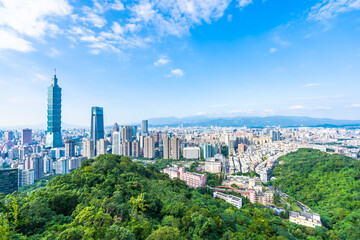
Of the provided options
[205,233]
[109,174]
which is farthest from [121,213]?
[109,174]

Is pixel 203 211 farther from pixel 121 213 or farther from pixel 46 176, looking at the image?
pixel 46 176

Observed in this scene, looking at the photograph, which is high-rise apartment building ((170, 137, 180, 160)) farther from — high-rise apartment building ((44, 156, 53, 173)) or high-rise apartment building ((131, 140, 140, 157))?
high-rise apartment building ((44, 156, 53, 173))

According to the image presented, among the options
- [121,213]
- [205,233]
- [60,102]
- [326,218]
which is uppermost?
[60,102]

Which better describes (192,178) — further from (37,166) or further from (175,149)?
(37,166)

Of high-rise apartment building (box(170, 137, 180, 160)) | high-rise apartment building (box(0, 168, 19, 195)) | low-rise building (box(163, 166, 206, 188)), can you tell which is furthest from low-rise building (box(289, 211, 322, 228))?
high-rise apartment building (box(170, 137, 180, 160))

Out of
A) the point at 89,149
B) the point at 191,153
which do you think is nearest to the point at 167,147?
the point at 191,153

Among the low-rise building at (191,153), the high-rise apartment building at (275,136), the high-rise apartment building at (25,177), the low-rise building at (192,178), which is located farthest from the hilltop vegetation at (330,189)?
the high-rise apartment building at (275,136)
